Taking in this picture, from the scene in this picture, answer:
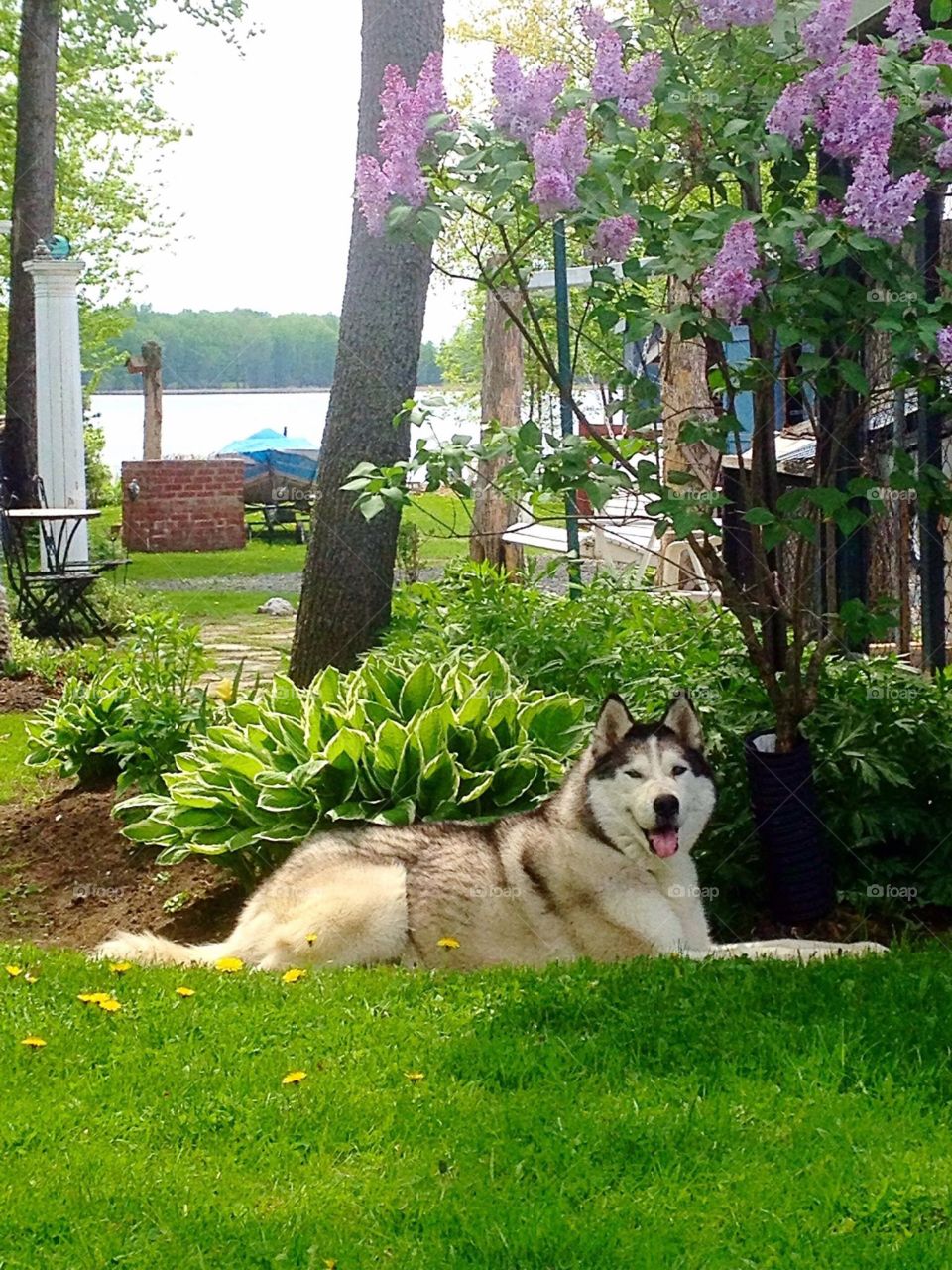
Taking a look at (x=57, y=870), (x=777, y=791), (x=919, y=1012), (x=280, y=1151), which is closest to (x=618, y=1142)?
(x=280, y=1151)

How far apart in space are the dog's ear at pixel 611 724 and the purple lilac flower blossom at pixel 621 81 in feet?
5.98

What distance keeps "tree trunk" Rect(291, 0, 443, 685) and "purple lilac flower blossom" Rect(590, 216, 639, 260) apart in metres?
3.81

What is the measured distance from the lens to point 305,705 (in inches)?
262

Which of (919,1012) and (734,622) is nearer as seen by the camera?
(919,1012)

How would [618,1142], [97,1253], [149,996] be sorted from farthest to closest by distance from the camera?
[149,996] → [618,1142] → [97,1253]

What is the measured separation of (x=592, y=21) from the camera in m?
5.21

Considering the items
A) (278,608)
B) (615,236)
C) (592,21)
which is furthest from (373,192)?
(278,608)

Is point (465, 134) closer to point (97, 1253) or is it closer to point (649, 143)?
point (649, 143)

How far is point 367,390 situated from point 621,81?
416 cm

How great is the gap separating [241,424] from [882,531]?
29.2 metres

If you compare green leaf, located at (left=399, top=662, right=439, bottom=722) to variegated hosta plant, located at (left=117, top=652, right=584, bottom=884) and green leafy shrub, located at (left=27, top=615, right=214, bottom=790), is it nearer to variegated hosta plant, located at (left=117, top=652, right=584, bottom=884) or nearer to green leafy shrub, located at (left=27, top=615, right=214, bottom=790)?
variegated hosta plant, located at (left=117, top=652, right=584, bottom=884)

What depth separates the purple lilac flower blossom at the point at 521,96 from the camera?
16.0ft

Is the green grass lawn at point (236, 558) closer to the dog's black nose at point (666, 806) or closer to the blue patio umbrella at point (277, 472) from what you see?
the blue patio umbrella at point (277, 472)

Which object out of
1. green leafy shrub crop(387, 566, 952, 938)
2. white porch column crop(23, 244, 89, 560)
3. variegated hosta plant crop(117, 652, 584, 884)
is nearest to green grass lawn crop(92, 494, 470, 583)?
white porch column crop(23, 244, 89, 560)
